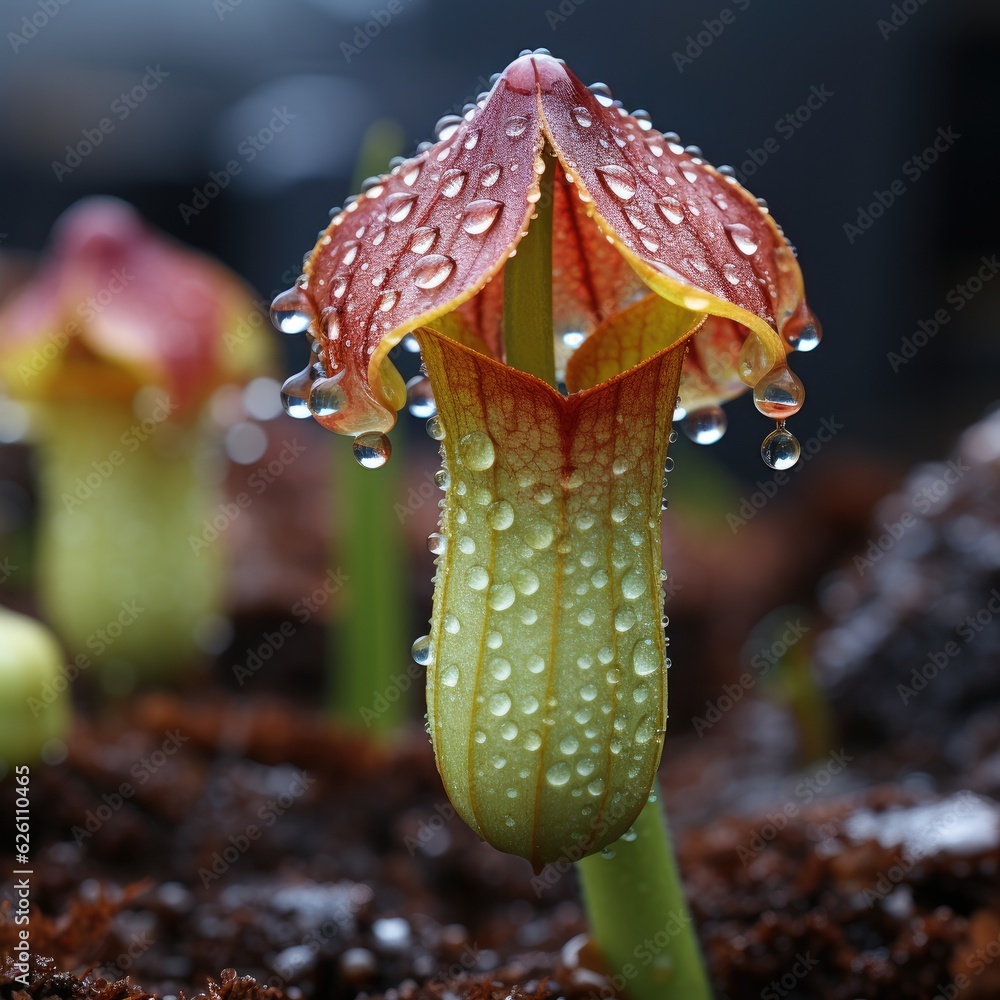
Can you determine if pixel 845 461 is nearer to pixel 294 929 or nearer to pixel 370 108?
pixel 370 108

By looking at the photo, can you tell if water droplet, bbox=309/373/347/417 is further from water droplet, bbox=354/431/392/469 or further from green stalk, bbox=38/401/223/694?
green stalk, bbox=38/401/223/694

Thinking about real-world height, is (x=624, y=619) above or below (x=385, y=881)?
above

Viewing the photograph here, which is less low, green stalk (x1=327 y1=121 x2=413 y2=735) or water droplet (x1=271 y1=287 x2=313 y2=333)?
water droplet (x1=271 y1=287 x2=313 y2=333)

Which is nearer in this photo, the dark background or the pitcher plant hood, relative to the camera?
the pitcher plant hood

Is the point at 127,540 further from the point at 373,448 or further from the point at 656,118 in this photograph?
the point at 656,118

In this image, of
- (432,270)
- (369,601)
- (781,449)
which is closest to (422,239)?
(432,270)

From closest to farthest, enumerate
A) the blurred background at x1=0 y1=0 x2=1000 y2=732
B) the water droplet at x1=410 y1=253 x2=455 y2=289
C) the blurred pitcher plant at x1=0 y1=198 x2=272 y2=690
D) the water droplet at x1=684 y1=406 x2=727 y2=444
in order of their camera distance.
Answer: the water droplet at x1=410 y1=253 x2=455 y2=289 < the water droplet at x1=684 y1=406 x2=727 y2=444 < the blurred pitcher plant at x1=0 y1=198 x2=272 y2=690 < the blurred background at x1=0 y1=0 x2=1000 y2=732

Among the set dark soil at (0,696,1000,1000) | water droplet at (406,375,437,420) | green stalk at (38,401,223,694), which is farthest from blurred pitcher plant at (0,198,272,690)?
water droplet at (406,375,437,420)
